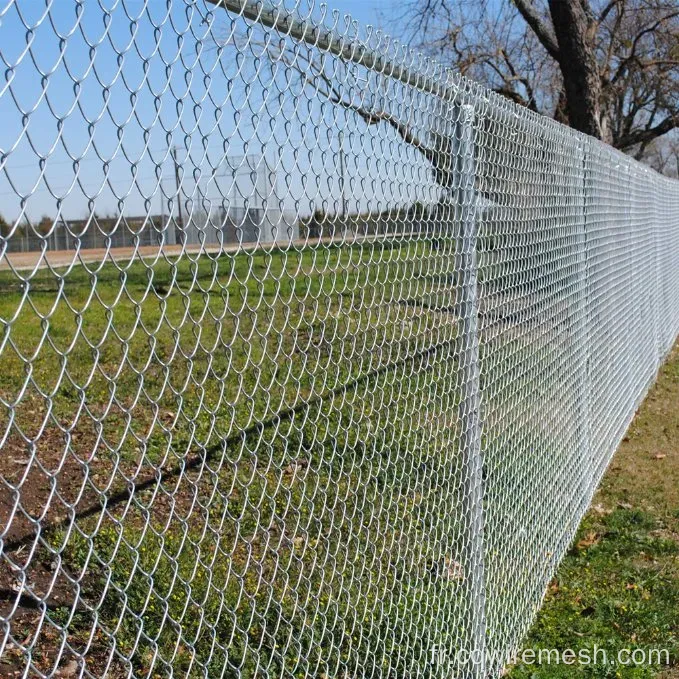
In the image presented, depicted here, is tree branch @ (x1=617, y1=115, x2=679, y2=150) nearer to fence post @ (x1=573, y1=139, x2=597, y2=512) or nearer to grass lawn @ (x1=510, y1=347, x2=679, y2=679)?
grass lawn @ (x1=510, y1=347, x2=679, y2=679)

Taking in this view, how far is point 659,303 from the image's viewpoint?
11.0 m

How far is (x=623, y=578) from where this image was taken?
497 centimetres

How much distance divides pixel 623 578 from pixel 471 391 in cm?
202

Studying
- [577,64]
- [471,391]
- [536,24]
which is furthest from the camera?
[536,24]

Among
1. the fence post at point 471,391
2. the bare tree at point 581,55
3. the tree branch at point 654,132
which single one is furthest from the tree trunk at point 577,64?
the fence post at point 471,391

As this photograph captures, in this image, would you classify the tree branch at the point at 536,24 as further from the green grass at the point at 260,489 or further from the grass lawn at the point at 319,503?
the grass lawn at the point at 319,503

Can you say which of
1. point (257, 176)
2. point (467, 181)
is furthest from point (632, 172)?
point (257, 176)

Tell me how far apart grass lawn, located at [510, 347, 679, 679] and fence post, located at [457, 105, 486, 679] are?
Answer: 586 millimetres


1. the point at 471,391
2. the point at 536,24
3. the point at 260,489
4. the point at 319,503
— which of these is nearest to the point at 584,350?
the point at 319,503

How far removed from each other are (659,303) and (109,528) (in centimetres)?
845

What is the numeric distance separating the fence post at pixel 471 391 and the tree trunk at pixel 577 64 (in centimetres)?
1086

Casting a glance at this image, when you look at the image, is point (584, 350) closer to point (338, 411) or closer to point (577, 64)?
point (338, 411)

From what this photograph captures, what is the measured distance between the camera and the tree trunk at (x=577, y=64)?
527 inches

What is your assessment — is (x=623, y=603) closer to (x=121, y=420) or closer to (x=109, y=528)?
(x=109, y=528)
